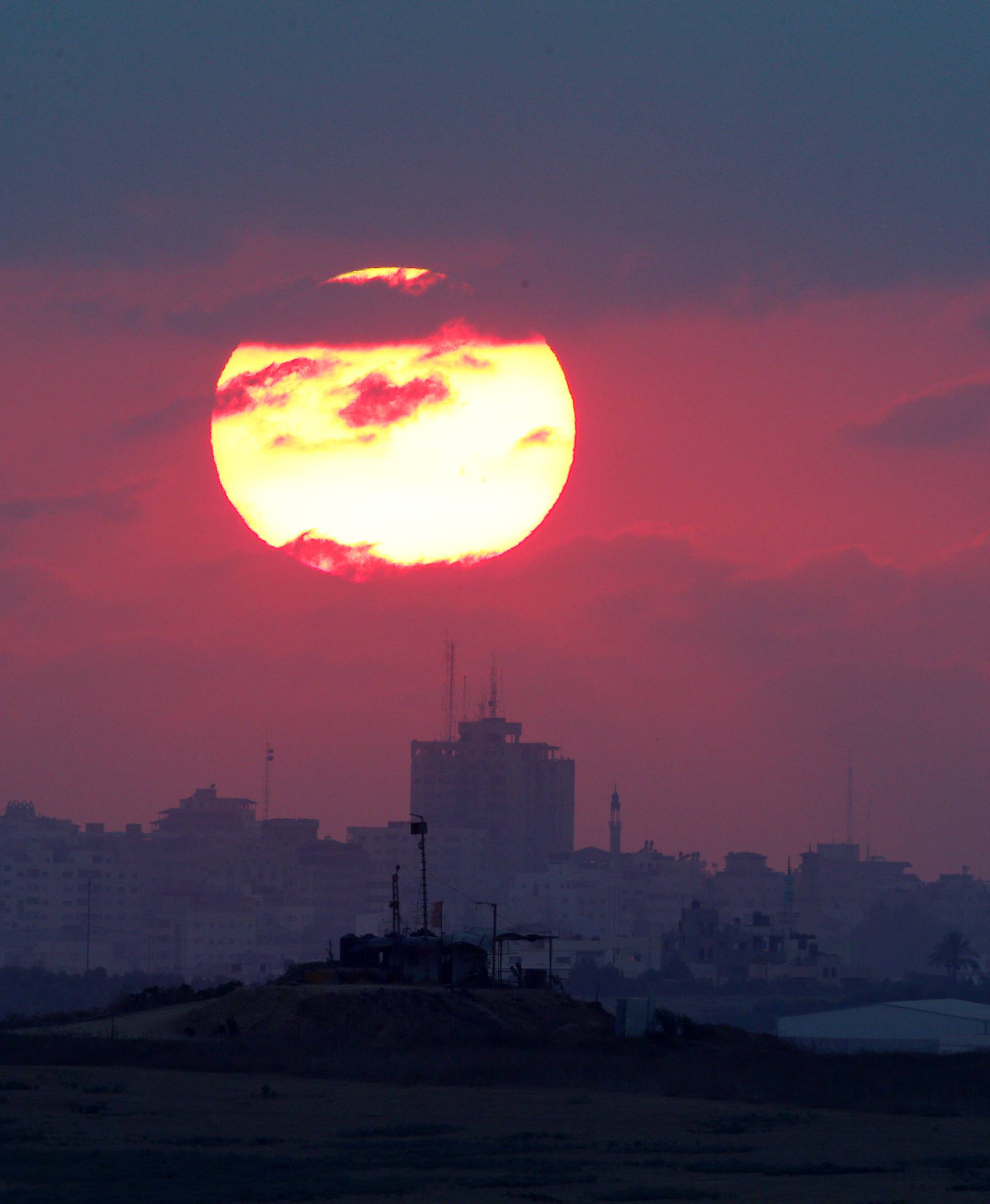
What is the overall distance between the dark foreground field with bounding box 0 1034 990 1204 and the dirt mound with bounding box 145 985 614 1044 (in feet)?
7.44

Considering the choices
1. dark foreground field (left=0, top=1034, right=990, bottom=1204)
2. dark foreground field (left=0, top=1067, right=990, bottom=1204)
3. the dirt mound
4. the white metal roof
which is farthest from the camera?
the white metal roof

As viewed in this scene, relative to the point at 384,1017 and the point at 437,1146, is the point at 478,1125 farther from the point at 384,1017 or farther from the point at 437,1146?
the point at 384,1017

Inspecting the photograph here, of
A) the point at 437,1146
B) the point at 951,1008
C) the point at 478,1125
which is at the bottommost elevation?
the point at 437,1146

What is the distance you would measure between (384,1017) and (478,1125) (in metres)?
23.9

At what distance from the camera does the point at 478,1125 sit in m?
43.0

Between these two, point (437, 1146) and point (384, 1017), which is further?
point (384, 1017)

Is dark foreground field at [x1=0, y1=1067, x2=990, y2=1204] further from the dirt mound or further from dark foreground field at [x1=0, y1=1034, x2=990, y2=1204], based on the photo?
the dirt mound

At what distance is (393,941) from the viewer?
77.6 m

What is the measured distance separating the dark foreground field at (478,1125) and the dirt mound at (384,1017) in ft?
7.44

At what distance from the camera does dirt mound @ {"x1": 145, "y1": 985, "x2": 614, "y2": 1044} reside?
65312 mm

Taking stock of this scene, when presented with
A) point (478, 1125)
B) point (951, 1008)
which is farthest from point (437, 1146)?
point (951, 1008)

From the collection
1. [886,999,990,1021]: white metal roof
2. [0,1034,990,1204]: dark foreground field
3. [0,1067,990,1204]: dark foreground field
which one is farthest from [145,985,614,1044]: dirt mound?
[886,999,990,1021]: white metal roof

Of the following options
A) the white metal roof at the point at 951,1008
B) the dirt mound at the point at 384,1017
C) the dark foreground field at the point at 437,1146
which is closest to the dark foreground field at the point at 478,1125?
the dark foreground field at the point at 437,1146

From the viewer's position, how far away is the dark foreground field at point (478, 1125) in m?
33.2
